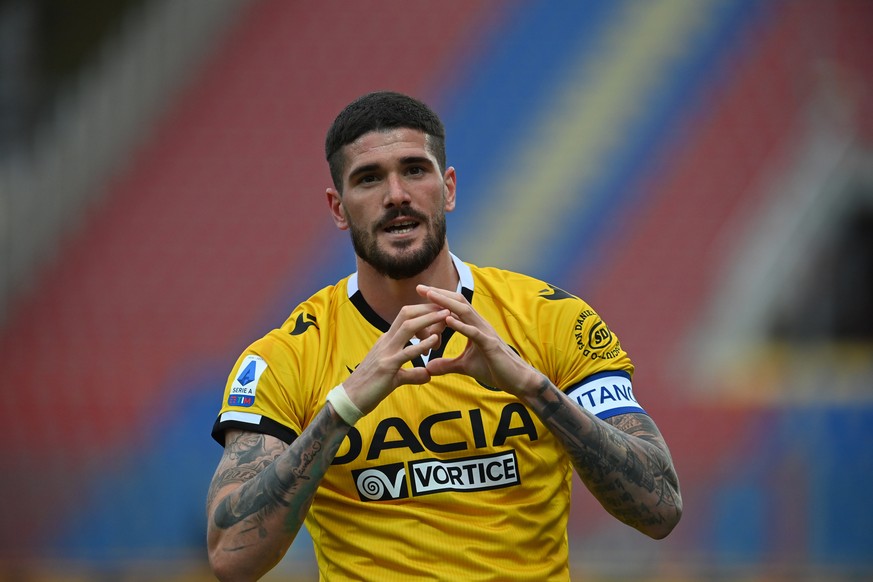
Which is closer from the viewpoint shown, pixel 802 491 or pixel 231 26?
pixel 802 491

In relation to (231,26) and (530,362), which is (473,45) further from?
(530,362)

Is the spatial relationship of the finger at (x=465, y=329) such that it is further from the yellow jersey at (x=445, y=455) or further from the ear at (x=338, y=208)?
the ear at (x=338, y=208)

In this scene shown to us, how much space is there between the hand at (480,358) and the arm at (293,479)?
0.04 metres

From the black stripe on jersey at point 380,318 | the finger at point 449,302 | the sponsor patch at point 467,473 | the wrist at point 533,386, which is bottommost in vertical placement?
the sponsor patch at point 467,473

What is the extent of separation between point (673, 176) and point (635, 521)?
7.25m

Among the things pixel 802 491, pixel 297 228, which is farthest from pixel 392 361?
pixel 297 228

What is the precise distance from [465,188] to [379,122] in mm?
6469

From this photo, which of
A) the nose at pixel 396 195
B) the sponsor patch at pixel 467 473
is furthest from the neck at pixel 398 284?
the sponsor patch at pixel 467 473

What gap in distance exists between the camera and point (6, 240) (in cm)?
1017

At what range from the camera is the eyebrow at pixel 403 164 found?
11.5ft

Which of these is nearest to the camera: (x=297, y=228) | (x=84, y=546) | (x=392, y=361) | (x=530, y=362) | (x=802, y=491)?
(x=392, y=361)

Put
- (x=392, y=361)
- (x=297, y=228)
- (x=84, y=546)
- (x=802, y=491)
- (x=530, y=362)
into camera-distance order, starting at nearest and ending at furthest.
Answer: (x=392, y=361)
(x=530, y=362)
(x=802, y=491)
(x=84, y=546)
(x=297, y=228)

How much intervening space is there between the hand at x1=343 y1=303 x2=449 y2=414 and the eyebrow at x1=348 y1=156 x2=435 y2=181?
0.57 meters

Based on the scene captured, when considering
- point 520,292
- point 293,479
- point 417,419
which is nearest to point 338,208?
point 520,292
